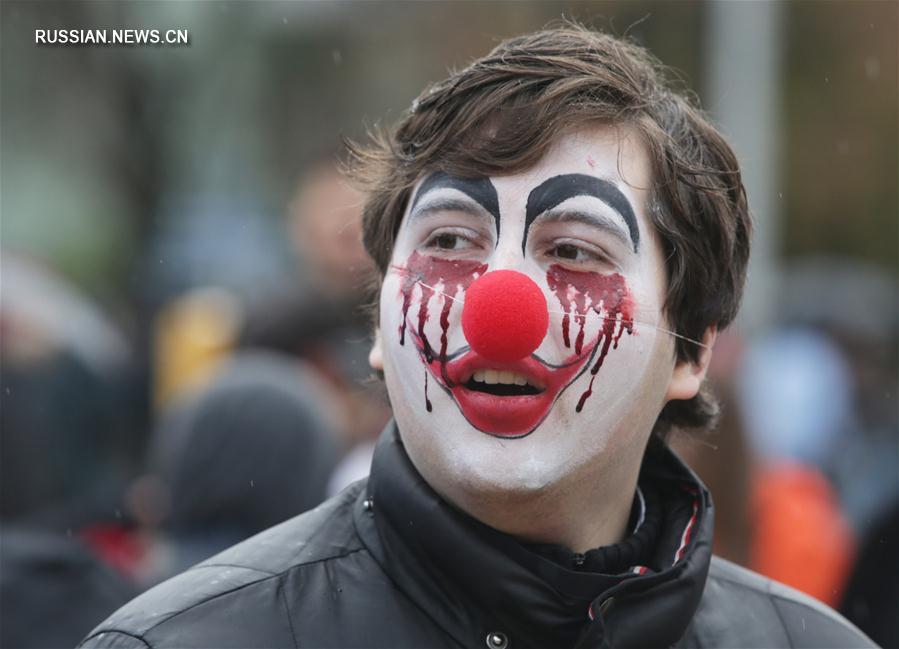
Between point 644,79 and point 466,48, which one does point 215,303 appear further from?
point 466,48

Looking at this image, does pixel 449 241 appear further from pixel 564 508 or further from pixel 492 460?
pixel 564 508

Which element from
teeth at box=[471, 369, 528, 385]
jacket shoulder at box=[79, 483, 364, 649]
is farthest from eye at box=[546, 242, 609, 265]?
jacket shoulder at box=[79, 483, 364, 649]

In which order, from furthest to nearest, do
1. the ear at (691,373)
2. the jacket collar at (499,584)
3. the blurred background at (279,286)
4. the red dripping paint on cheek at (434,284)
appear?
the blurred background at (279,286), the ear at (691,373), the red dripping paint on cheek at (434,284), the jacket collar at (499,584)

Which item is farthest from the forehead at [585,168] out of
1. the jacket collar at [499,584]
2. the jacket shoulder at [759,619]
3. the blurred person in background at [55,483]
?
the blurred person in background at [55,483]

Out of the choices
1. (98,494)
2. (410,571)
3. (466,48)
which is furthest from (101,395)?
(466,48)

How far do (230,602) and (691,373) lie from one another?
103 cm

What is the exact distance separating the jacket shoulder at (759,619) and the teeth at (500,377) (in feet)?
1.93

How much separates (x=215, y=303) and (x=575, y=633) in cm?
525

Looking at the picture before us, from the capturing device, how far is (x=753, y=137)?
374 inches

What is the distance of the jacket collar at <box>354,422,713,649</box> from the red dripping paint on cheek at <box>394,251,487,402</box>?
0.19 meters

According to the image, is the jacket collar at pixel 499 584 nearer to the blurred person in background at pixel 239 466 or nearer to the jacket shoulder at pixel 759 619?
the jacket shoulder at pixel 759 619

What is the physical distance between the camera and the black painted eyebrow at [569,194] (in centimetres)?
243

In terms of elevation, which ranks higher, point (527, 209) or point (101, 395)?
point (527, 209)

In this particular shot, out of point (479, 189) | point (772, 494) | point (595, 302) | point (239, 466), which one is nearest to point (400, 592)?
point (595, 302)
